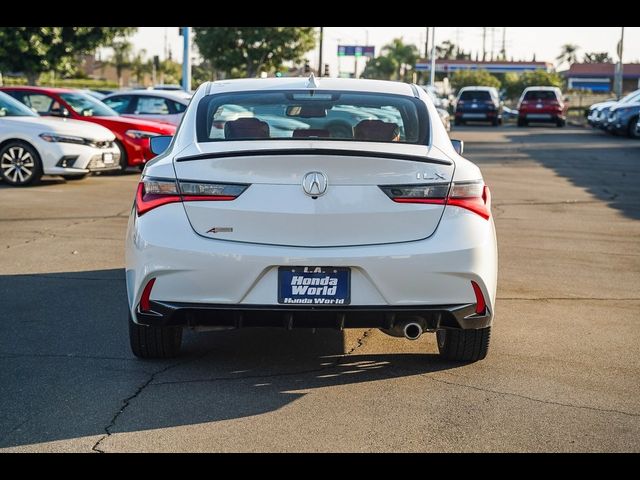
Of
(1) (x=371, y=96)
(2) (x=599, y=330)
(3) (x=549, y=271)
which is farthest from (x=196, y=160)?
(3) (x=549, y=271)

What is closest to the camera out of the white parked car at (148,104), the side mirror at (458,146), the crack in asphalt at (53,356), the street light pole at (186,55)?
the crack in asphalt at (53,356)

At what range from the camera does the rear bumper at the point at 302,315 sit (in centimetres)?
549

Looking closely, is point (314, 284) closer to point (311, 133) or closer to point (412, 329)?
point (412, 329)

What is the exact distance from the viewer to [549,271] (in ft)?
31.5

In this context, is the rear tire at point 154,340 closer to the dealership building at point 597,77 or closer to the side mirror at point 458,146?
the side mirror at point 458,146

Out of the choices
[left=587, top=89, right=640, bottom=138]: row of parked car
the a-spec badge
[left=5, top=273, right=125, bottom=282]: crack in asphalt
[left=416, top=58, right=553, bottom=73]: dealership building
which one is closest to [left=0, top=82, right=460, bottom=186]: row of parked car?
[left=5, top=273, right=125, bottom=282]: crack in asphalt

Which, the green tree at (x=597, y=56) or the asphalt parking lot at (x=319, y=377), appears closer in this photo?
the asphalt parking lot at (x=319, y=377)

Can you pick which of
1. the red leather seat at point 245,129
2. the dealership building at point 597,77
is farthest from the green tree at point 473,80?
the red leather seat at point 245,129

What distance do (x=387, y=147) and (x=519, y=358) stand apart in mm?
1564

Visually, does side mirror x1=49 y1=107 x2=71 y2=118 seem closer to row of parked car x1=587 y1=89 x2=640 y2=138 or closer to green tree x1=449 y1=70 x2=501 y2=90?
row of parked car x1=587 y1=89 x2=640 y2=138

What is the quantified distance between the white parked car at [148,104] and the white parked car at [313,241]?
52.0 ft

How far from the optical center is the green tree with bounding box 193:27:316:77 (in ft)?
184

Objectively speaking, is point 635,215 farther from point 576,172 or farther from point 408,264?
point 408,264
